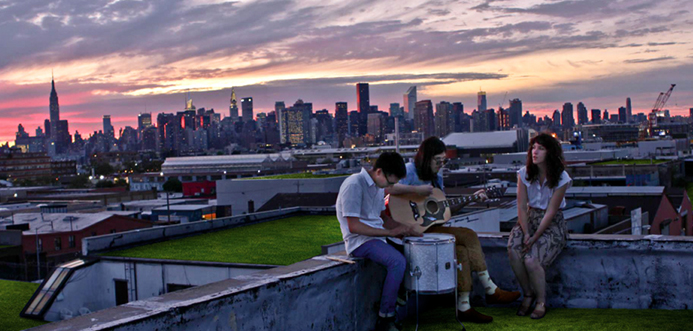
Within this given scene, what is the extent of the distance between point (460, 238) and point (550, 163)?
40.8 inches

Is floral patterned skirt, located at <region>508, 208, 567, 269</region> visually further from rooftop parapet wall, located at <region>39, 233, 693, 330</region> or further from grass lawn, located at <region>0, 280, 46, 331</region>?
grass lawn, located at <region>0, 280, 46, 331</region>

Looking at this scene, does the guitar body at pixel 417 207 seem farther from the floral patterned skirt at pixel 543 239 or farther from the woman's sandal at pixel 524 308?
the woman's sandal at pixel 524 308

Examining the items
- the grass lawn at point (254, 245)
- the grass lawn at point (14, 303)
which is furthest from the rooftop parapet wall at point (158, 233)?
the grass lawn at point (14, 303)

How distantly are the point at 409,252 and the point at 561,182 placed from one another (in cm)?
155

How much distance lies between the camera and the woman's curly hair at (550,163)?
19.0 ft

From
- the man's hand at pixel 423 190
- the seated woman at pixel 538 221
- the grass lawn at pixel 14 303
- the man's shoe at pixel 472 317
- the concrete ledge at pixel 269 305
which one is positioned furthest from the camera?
the grass lawn at pixel 14 303

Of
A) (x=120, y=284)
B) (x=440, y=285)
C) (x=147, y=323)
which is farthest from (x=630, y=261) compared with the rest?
(x=120, y=284)

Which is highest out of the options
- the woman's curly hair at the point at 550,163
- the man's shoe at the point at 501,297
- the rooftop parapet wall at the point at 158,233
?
the woman's curly hair at the point at 550,163

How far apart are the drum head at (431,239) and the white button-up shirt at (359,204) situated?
258 millimetres

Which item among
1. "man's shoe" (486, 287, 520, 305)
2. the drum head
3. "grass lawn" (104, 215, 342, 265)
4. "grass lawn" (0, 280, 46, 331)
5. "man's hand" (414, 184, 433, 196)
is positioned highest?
"man's hand" (414, 184, 433, 196)

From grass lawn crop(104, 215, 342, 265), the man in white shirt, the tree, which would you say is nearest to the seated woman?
the man in white shirt

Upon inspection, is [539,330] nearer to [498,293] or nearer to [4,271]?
[498,293]

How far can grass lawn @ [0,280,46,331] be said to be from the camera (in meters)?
13.5

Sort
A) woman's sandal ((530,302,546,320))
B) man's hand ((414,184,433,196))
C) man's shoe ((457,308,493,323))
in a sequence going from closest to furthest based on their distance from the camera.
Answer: man's shoe ((457,308,493,323)) < woman's sandal ((530,302,546,320)) < man's hand ((414,184,433,196))
